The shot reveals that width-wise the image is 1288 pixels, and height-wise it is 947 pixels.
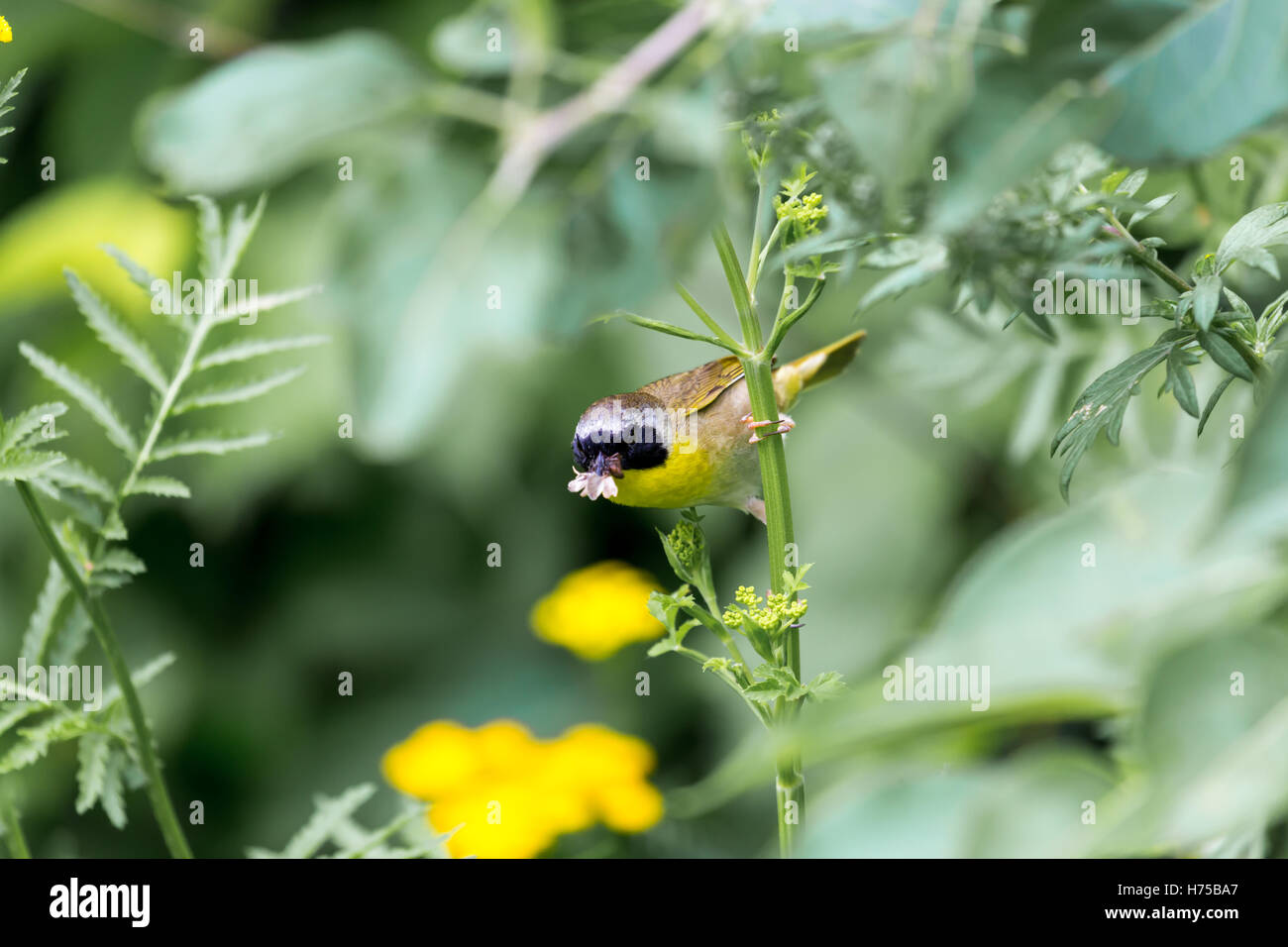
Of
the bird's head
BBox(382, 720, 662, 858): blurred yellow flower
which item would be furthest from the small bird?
BBox(382, 720, 662, 858): blurred yellow flower

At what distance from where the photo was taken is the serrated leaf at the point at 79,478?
1.12ft

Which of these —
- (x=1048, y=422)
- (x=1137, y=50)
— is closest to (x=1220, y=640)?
(x=1137, y=50)

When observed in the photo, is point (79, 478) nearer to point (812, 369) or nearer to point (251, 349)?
point (251, 349)

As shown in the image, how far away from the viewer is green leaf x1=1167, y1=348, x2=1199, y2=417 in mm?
308

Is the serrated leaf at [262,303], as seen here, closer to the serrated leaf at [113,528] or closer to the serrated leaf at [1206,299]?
the serrated leaf at [113,528]

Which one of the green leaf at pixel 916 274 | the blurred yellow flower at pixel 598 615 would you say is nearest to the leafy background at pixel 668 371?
the green leaf at pixel 916 274

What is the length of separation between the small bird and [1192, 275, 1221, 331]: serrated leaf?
0.30ft

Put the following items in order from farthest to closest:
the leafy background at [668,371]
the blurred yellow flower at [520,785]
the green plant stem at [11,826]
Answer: the blurred yellow flower at [520,785] → the green plant stem at [11,826] → the leafy background at [668,371]

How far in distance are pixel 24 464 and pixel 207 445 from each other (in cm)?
6

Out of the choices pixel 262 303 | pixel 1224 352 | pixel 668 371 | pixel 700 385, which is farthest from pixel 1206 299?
pixel 668 371

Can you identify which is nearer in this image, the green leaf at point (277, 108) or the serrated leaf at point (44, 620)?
A: the serrated leaf at point (44, 620)

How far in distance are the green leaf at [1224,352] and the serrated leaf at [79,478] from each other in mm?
336

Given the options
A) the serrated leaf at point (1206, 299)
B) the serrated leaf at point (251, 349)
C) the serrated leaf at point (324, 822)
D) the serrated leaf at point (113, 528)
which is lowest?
the serrated leaf at point (324, 822)
